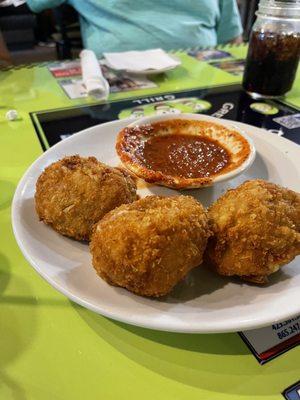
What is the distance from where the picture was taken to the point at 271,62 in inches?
75.2

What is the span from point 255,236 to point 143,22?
250cm

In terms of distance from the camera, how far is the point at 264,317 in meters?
0.75

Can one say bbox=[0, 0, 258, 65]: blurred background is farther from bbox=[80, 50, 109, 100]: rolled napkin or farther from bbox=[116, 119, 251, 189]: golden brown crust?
bbox=[116, 119, 251, 189]: golden brown crust

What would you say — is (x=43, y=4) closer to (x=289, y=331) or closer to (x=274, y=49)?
(x=274, y=49)

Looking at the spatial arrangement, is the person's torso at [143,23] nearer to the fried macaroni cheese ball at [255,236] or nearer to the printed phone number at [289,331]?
the fried macaroni cheese ball at [255,236]

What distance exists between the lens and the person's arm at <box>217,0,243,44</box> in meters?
3.22

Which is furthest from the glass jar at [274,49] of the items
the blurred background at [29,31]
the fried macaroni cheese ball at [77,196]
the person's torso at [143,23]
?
the blurred background at [29,31]

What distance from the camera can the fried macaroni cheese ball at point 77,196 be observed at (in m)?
0.96

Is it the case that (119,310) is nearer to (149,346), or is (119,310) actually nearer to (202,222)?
(149,346)

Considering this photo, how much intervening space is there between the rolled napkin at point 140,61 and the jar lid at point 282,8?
1.96 ft

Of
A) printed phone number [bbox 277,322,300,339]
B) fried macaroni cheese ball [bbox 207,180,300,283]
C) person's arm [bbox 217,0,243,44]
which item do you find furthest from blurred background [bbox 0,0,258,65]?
printed phone number [bbox 277,322,300,339]

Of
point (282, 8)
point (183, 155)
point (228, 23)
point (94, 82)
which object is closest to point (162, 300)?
point (183, 155)

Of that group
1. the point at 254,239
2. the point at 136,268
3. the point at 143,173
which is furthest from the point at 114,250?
the point at 143,173

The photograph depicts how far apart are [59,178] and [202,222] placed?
0.40 m
